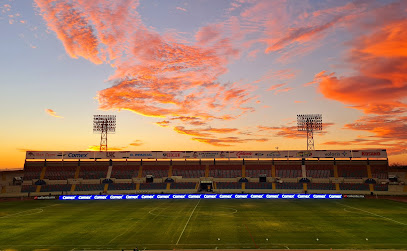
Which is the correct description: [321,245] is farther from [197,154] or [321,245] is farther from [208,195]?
[197,154]

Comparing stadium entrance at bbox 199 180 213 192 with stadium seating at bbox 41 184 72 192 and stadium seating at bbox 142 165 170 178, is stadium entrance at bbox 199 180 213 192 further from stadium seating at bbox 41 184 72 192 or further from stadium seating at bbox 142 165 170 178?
stadium seating at bbox 41 184 72 192

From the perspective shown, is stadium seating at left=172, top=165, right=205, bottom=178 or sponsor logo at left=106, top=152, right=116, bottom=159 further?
sponsor logo at left=106, top=152, right=116, bottom=159

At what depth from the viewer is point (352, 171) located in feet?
249

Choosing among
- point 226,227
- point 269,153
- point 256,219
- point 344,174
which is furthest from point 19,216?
point 344,174

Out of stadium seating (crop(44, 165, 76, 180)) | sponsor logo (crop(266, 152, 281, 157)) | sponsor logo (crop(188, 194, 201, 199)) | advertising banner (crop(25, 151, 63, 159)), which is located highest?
sponsor logo (crop(266, 152, 281, 157))

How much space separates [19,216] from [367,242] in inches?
1922

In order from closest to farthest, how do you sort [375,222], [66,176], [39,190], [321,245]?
[321,245]
[375,222]
[39,190]
[66,176]

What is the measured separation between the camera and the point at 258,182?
7556cm

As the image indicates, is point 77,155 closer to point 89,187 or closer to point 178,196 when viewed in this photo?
point 89,187

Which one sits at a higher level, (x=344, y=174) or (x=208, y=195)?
(x=344, y=174)

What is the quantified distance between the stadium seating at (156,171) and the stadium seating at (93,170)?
1195 centimetres

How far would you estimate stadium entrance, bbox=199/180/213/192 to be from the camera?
74.0m

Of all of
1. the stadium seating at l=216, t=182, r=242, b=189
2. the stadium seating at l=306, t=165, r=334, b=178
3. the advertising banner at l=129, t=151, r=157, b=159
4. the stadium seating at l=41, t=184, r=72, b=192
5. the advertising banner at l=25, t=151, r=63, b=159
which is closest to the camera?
the stadium seating at l=41, t=184, r=72, b=192

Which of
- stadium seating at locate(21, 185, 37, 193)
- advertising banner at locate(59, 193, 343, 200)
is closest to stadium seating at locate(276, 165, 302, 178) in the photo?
advertising banner at locate(59, 193, 343, 200)
